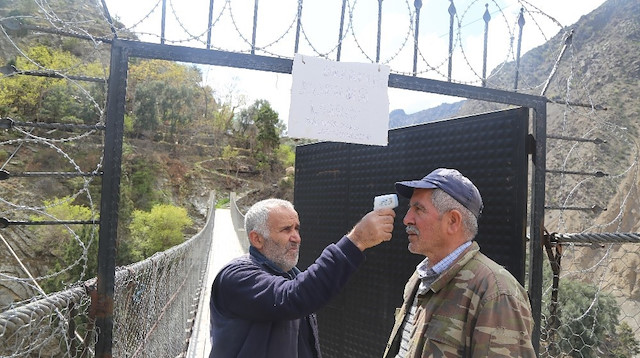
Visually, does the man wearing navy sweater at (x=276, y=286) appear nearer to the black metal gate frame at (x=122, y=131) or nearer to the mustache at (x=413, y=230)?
the mustache at (x=413, y=230)

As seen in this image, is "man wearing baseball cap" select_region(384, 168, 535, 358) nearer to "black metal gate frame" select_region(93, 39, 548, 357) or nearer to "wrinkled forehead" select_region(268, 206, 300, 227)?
"wrinkled forehead" select_region(268, 206, 300, 227)

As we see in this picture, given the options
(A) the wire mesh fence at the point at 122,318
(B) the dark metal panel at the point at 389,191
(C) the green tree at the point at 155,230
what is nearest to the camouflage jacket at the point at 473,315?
(B) the dark metal panel at the point at 389,191

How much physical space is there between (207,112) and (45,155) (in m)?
20.6

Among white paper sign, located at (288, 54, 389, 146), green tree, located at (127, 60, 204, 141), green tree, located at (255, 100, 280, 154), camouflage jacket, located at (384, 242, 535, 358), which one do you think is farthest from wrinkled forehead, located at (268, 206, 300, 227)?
green tree, located at (255, 100, 280, 154)

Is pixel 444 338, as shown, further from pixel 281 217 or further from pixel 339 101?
pixel 339 101

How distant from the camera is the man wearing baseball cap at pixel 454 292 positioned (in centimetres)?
109

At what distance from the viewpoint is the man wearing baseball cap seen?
3.59 ft

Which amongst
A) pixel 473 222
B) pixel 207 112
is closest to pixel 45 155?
pixel 207 112

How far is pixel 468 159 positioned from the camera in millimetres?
2121

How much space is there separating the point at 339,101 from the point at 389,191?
2.28 feet

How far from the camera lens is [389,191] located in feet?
8.32

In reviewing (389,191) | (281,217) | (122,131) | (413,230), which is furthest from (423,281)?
(122,131)

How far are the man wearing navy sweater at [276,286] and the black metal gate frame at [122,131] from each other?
57cm

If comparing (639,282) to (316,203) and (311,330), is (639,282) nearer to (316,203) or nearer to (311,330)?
(316,203)
